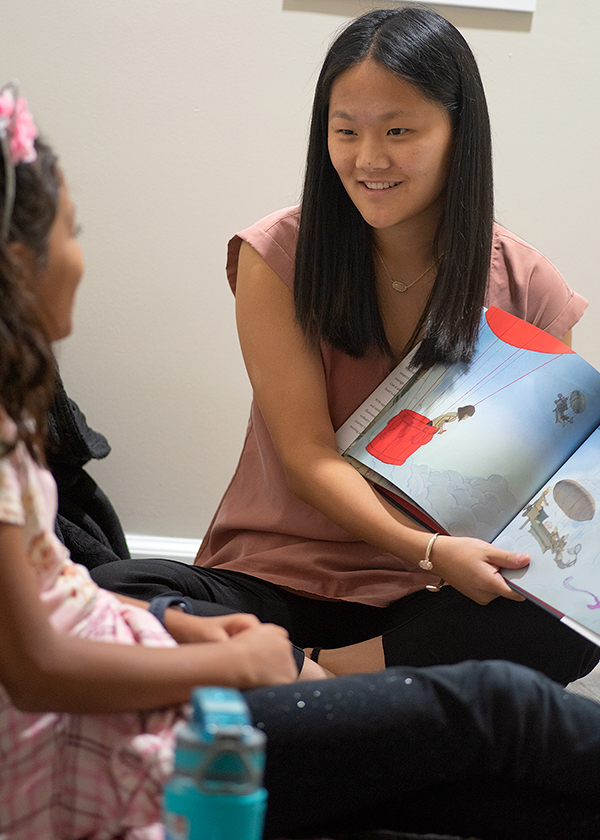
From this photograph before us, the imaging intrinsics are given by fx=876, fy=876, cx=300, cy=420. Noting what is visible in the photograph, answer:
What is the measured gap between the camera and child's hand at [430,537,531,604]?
1.01m

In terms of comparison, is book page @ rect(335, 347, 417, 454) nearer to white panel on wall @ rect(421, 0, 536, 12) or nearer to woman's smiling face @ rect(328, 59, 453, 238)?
woman's smiling face @ rect(328, 59, 453, 238)

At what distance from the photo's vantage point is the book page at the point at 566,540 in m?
0.94

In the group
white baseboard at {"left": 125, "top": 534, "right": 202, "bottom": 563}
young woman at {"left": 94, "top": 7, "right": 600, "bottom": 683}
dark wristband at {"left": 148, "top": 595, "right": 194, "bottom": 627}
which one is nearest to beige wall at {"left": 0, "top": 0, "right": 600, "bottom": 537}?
white baseboard at {"left": 125, "top": 534, "right": 202, "bottom": 563}

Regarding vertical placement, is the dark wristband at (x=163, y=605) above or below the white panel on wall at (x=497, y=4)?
below

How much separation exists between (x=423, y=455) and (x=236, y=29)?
95 cm

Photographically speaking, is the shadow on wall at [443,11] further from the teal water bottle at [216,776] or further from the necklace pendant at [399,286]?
the teal water bottle at [216,776]

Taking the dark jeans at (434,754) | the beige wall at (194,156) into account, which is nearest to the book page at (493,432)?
the dark jeans at (434,754)

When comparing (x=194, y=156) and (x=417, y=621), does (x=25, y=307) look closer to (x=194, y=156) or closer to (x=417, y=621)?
(x=417, y=621)

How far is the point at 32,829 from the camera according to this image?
596 millimetres

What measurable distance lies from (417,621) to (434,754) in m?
0.42

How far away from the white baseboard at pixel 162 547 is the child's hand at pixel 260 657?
114cm

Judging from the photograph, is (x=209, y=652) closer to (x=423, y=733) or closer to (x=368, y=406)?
(x=423, y=733)

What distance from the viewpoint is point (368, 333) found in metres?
1.20

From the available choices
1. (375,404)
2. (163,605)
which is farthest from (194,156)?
(163,605)
